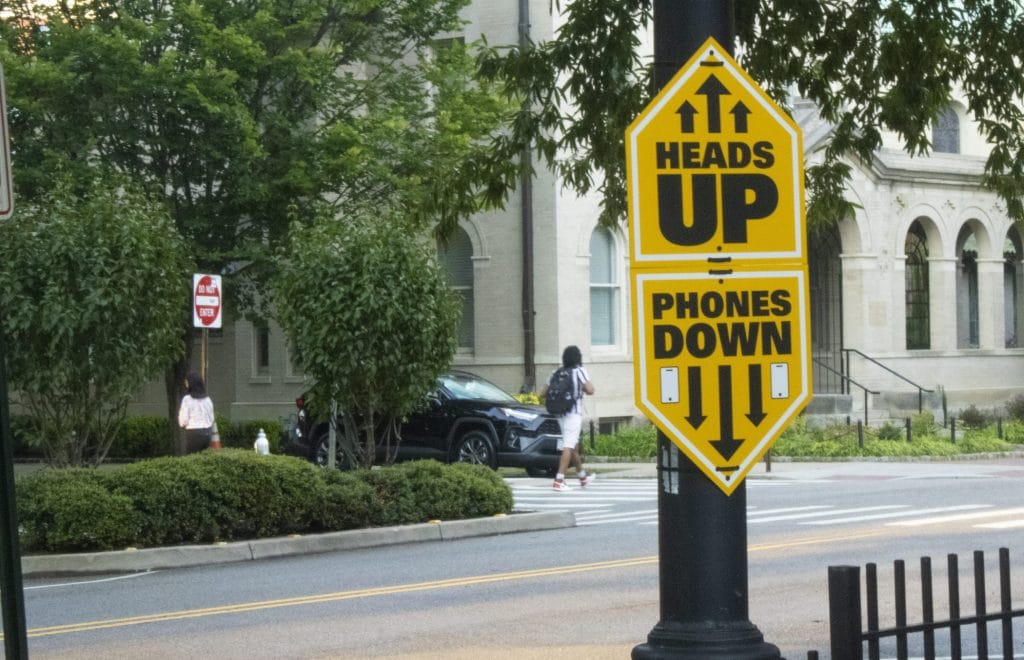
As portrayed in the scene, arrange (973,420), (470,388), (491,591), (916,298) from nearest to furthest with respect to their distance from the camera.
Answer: (491,591) → (470,388) → (973,420) → (916,298)

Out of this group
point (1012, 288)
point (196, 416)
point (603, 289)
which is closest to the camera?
point (196, 416)

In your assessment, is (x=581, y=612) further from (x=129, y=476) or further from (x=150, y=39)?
(x=150, y=39)

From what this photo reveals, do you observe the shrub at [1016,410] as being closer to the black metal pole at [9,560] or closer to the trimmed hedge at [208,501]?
the trimmed hedge at [208,501]

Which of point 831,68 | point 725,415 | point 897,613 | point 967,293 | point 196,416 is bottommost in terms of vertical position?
point 897,613

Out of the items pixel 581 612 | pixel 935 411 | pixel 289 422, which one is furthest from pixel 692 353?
pixel 935 411

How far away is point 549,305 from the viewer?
103 feet

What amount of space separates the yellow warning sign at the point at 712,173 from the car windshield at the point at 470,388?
64.7 feet

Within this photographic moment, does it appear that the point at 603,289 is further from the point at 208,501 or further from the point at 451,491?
the point at 208,501

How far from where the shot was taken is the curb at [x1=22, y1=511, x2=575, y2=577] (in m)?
14.4

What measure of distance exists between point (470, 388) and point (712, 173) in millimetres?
20294

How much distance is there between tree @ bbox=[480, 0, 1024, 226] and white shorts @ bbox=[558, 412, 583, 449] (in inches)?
479

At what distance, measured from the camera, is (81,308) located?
53.1ft

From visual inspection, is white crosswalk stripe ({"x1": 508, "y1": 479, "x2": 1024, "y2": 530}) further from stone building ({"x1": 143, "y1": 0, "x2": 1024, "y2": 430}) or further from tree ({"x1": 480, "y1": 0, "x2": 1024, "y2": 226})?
stone building ({"x1": 143, "y1": 0, "x2": 1024, "y2": 430})

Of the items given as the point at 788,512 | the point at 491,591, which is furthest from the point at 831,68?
the point at 788,512
